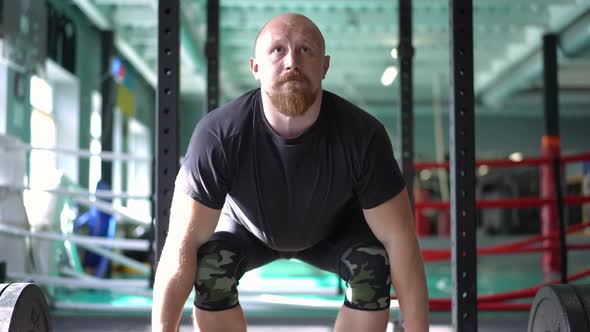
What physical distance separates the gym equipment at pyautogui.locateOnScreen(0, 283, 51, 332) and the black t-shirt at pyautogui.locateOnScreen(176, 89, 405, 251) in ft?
1.43

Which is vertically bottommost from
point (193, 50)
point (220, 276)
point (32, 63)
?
point (220, 276)

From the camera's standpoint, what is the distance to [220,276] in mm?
1502

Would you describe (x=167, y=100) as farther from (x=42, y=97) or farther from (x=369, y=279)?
(x=42, y=97)

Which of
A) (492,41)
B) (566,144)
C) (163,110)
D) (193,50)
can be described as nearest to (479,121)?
(566,144)

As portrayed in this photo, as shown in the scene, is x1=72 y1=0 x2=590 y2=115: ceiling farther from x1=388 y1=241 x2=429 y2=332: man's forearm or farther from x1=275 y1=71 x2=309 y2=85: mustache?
x1=388 y1=241 x2=429 y2=332: man's forearm

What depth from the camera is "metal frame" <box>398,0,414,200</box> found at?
2.38 m

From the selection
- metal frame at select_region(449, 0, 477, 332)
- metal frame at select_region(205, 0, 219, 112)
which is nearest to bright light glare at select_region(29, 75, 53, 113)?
metal frame at select_region(205, 0, 219, 112)

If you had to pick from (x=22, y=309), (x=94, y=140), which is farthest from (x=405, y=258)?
(x=94, y=140)

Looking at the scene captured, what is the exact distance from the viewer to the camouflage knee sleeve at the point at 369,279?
1.52 metres

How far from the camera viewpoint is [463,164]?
1.69m

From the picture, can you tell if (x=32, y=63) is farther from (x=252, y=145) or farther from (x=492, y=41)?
(x=492, y=41)

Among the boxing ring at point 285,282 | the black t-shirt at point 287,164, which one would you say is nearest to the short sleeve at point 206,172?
the black t-shirt at point 287,164

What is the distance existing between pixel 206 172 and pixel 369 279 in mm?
445

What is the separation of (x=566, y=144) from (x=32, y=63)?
11.8 m
